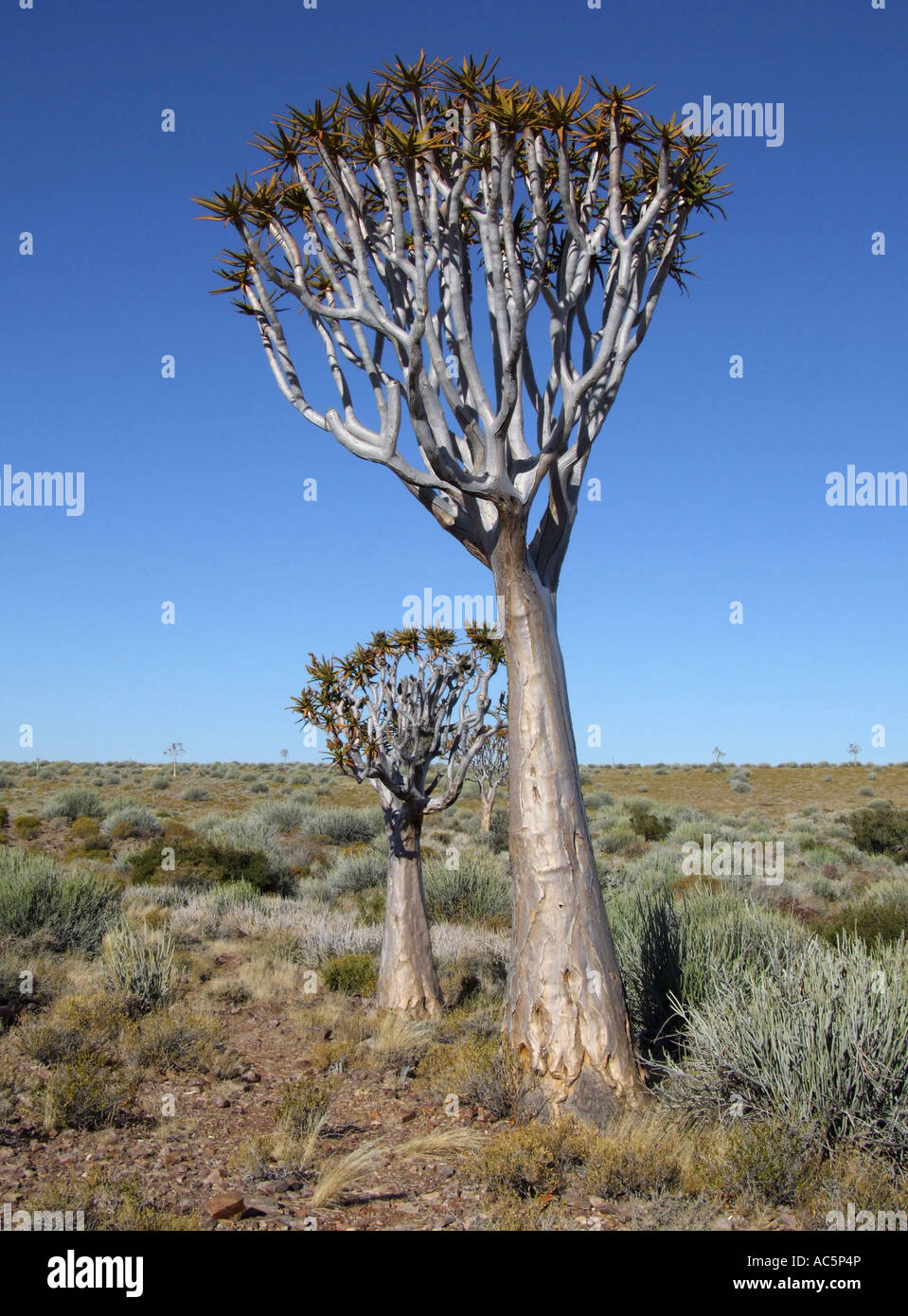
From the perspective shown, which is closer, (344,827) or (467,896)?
(467,896)

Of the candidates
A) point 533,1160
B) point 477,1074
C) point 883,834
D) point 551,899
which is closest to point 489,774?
point 883,834

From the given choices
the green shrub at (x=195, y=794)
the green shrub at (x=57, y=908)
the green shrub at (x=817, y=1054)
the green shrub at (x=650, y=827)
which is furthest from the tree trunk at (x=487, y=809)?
the green shrub at (x=817, y=1054)

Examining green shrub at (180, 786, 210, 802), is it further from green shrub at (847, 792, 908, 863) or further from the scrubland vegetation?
green shrub at (847, 792, 908, 863)

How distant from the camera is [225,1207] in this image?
4422mm

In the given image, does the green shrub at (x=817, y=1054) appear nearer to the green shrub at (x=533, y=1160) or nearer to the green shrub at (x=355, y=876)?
the green shrub at (x=533, y=1160)

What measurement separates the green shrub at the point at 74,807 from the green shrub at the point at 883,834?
2111 centimetres

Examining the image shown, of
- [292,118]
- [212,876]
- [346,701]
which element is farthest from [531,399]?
[212,876]

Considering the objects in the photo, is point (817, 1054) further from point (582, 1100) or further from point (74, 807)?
point (74, 807)

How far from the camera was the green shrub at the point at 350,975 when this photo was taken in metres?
9.98

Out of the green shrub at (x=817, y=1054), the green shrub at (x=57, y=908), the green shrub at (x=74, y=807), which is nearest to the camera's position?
the green shrub at (x=817, y=1054)

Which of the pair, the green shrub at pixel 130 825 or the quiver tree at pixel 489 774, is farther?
the quiver tree at pixel 489 774

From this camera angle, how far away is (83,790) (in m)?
28.1

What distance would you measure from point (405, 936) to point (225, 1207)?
14.0 ft

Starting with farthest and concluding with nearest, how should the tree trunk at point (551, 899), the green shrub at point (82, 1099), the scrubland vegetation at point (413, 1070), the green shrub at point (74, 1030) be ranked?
the green shrub at point (74, 1030) → the green shrub at point (82, 1099) → the tree trunk at point (551, 899) → the scrubland vegetation at point (413, 1070)
